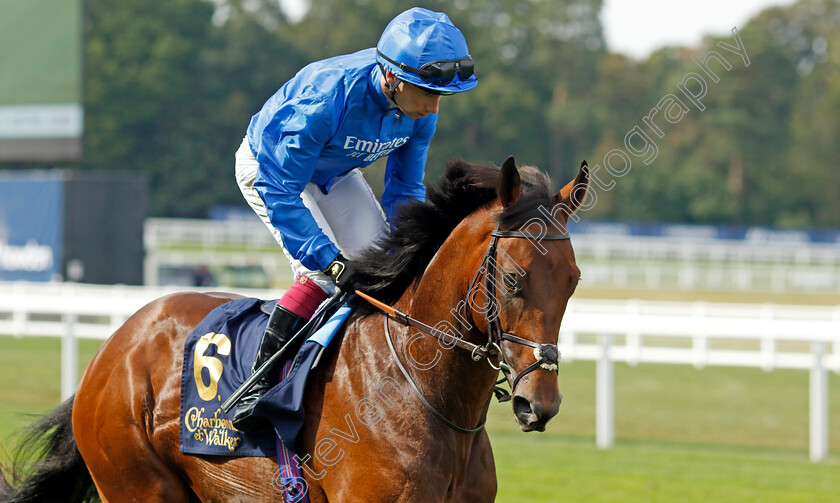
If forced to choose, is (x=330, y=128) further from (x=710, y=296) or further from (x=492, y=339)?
(x=710, y=296)

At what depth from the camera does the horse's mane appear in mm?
2918

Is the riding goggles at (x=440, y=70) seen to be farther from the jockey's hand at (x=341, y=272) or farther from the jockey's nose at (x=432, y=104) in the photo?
the jockey's hand at (x=341, y=272)

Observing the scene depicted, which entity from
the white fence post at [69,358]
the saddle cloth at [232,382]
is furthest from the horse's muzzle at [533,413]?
the white fence post at [69,358]

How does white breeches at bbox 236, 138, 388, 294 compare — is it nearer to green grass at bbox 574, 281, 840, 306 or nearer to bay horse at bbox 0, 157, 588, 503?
bay horse at bbox 0, 157, 588, 503

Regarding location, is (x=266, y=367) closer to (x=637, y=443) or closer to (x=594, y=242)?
(x=637, y=443)

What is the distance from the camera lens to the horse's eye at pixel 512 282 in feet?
8.49

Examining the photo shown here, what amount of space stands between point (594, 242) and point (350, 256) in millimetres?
25284

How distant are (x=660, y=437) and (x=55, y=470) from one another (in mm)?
5603

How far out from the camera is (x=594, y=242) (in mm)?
28172

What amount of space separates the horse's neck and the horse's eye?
189mm

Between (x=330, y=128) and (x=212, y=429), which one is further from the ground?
(x=330, y=128)

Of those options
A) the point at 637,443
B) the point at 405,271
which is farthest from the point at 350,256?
the point at 637,443

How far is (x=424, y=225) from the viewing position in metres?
3.01

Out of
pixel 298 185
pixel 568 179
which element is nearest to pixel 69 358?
pixel 298 185
